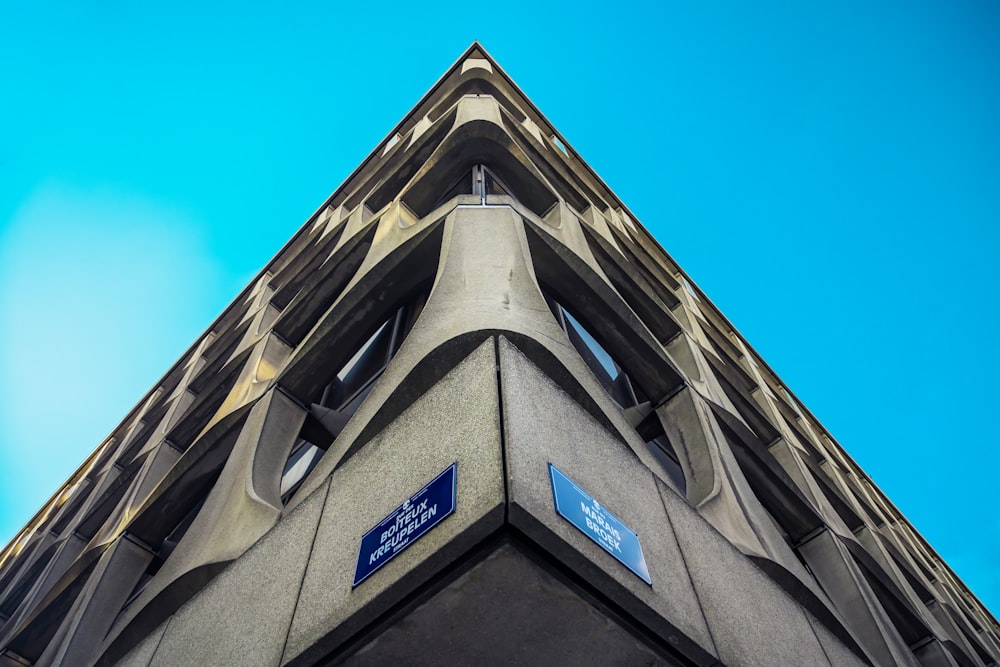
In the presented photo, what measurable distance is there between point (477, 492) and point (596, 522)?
36.9 inches

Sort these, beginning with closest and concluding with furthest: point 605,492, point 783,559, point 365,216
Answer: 1. point 605,492
2. point 783,559
3. point 365,216

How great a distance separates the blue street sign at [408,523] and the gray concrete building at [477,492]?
0.07 feet

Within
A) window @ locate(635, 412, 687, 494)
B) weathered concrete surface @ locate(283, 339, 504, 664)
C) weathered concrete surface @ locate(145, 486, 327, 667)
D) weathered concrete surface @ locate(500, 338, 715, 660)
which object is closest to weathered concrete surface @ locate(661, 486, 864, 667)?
weathered concrete surface @ locate(500, 338, 715, 660)

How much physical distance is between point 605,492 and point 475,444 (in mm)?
1176

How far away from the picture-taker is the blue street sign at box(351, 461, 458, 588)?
4898 mm

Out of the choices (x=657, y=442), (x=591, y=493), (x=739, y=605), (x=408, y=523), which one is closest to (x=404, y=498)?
(x=408, y=523)

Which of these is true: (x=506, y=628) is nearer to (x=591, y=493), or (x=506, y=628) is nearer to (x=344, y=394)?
(x=591, y=493)

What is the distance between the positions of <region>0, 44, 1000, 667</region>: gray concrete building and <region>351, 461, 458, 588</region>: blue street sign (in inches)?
0.9

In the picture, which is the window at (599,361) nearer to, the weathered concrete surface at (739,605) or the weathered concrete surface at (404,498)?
the weathered concrete surface at (739,605)

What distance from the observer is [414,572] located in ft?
15.3

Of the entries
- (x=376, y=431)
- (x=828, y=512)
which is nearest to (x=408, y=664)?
(x=376, y=431)

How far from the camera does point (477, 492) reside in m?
4.77

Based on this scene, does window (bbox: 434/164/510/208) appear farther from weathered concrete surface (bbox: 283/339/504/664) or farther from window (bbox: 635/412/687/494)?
weathered concrete surface (bbox: 283/339/504/664)

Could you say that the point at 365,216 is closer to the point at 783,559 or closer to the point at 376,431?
the point at 376,431
